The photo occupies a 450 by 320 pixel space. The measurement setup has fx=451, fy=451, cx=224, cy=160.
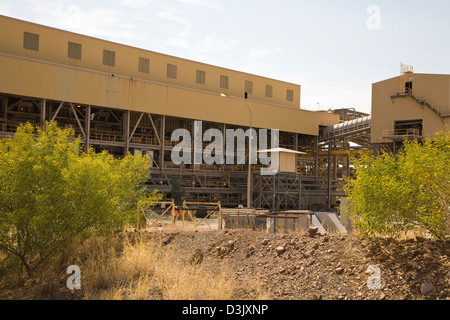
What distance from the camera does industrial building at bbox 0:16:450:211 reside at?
3947 centimetres

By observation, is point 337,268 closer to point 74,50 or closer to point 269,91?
point 74,50

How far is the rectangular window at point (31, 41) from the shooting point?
40125 mm

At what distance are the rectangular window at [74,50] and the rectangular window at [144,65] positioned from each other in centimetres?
629

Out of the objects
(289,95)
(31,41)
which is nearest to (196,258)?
(31,41)

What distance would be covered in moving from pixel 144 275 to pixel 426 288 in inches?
260

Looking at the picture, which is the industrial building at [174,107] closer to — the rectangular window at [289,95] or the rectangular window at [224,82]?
the rectangular window at [224,82]

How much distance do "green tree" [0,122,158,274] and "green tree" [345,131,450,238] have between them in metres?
7.57

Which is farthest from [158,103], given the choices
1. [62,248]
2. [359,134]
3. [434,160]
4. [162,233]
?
[434,160]

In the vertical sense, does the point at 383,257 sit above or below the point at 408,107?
below

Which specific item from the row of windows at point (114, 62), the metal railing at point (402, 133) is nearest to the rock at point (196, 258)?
the metal railing at point (402, 133)

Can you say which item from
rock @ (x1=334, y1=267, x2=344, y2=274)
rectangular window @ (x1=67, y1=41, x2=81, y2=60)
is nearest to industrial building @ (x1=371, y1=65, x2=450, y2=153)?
rectangular window @ (x1=67, y1=41, x2=81, y2=60)

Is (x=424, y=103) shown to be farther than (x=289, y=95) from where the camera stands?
No

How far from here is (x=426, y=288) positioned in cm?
913
